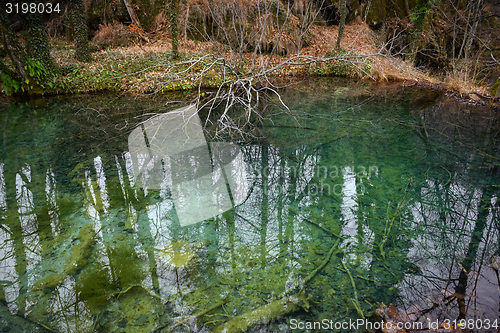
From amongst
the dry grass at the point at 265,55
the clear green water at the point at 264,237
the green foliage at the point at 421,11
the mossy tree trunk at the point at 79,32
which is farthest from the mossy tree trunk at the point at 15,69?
the green foliage at the point at 421,11

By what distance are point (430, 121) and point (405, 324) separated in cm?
670

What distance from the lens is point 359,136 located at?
665 cm

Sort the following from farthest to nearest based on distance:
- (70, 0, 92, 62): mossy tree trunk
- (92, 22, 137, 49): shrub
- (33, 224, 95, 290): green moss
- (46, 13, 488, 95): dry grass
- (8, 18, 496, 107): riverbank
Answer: (92, 22, 137, 49): shrub → (70, 0, 92, 62): mossy tree trunk → (46, 13, 488, 95): dry grass → (8, 18, 496, 107): riverbank → (33, 224, 95, 290): green moss

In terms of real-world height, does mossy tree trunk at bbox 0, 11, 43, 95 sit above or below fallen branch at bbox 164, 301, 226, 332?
above

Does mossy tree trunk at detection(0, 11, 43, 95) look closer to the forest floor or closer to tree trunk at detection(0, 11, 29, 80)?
tree trunk at detection(0, 11, 29, 80)

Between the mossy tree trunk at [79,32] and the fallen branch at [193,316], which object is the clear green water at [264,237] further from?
the mossy tree trunk at [79,32]

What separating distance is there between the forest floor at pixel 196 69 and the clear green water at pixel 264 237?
12.8ft

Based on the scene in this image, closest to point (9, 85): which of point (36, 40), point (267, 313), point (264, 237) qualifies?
point (36, 40)

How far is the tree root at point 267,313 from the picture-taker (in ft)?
8.47

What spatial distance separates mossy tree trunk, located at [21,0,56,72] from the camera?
30.7 ft

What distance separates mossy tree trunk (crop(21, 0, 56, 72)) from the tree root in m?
11.1

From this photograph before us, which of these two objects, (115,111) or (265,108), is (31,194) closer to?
(115,111)

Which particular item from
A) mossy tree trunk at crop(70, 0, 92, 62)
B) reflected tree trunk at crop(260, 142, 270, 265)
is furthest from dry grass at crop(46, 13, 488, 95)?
reflected tree trunk at crop(260, 142, 270, 265)

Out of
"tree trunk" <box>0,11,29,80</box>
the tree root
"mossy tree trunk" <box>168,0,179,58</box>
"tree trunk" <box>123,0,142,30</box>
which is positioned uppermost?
"tree trunk" <box>123,0,142,30</box>
